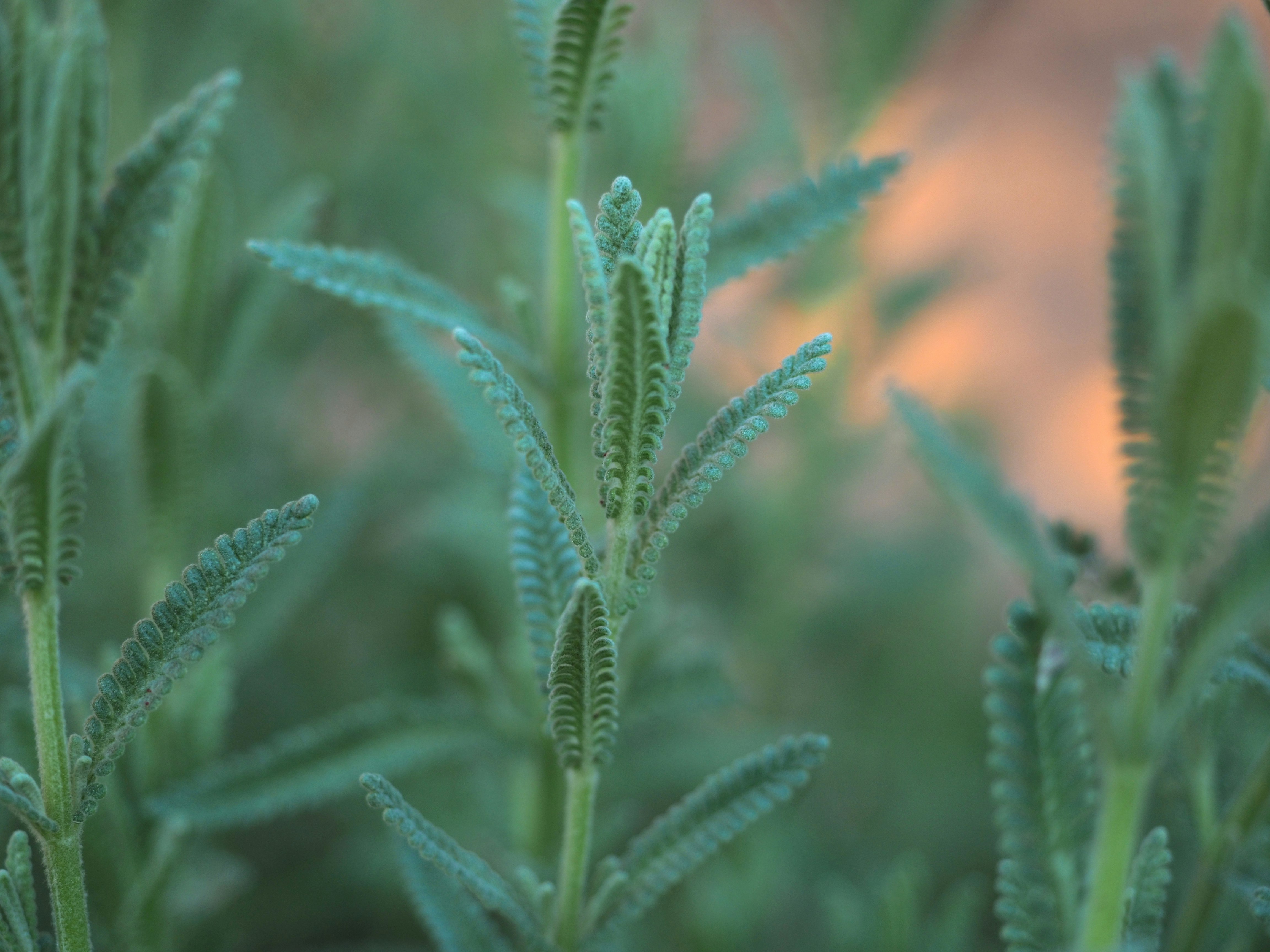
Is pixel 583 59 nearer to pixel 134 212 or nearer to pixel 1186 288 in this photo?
pixel 134 212

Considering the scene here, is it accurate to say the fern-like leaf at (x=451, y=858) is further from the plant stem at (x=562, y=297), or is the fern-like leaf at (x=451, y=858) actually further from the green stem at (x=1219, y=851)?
the green stem at (x=1219, y=851)

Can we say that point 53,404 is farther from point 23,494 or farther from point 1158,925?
point 1158,925

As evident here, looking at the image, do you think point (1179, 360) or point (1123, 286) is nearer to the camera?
point (1179, 360)

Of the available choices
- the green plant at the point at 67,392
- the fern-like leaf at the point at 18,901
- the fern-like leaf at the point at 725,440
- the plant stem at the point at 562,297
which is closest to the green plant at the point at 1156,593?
the fern-like leaf at the point at 725,440

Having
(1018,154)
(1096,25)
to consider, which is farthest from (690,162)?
(1096,25)

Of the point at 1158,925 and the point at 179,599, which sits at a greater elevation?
the point at 179,599

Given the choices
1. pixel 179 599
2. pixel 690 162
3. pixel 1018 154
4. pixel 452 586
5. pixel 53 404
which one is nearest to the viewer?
pixel 53 404
